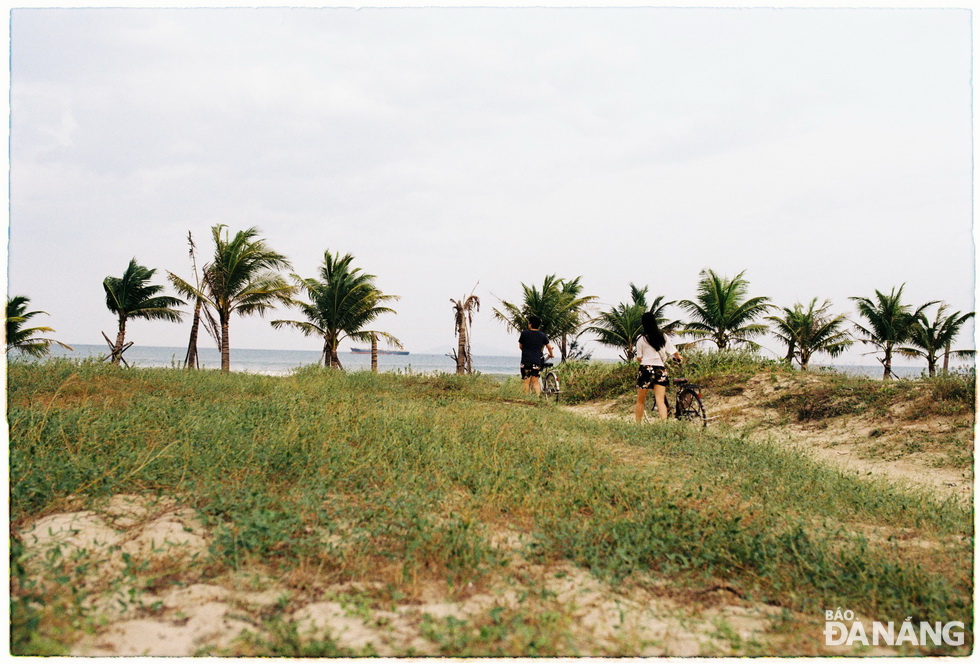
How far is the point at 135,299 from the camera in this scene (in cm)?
2716

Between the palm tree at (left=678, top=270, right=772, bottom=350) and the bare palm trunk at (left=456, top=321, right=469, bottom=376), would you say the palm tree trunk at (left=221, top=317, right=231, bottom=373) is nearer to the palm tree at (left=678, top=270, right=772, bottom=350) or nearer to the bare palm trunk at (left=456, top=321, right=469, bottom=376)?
the bare palm trunk at (left=456, top=321, right=469, bottom=376)

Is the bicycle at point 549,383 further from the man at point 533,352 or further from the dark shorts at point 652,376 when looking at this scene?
the dark shorts at point 652,376

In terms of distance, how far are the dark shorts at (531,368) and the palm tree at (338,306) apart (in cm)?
1501

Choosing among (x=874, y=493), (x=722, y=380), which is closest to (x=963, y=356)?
(x=722, y=380)

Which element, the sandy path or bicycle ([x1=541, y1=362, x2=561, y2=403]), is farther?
bicycle ([x1=541, y1=362, x2=561, y2=403])

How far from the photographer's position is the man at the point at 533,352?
13.5m

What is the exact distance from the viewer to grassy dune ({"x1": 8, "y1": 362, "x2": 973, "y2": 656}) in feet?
10.6

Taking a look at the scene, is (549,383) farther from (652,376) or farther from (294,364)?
(294,364)

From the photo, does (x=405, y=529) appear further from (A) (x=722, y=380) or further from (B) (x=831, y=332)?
(B) (x=831, y=332)

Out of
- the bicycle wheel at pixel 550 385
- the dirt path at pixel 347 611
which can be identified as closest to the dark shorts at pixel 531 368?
the bicycle wheel at pixel 550 385

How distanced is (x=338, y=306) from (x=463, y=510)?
85.6 feet

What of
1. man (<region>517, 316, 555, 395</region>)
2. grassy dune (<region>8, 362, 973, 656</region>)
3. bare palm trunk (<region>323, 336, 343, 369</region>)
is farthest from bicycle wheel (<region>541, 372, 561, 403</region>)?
bare palm trunk (<region>323, 336, 343, 369</region>)

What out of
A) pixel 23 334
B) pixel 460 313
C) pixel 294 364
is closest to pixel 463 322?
pixel 460 313

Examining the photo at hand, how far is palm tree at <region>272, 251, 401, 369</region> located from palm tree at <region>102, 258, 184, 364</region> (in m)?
4.72
